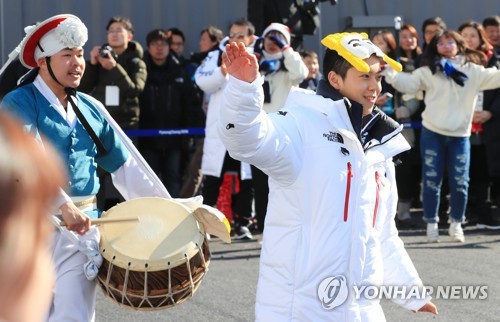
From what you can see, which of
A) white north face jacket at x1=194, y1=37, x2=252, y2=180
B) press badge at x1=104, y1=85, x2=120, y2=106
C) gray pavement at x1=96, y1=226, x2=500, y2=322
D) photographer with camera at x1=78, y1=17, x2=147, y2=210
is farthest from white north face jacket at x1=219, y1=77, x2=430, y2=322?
press badge at x1=104, y1=85, x2=120, y2=106

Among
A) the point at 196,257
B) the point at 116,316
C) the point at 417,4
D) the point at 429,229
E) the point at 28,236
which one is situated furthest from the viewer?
the point at 417,4

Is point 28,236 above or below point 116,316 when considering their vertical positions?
above

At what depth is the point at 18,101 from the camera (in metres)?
5.09

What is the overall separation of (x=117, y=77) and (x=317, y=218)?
7126 mm

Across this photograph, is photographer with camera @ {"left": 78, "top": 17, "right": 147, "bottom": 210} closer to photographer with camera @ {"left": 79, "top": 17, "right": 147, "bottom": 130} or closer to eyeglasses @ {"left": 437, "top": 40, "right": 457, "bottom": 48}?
photographer with camera @ {"left": 79, "top": 17, "right": 147, "bottom": 130}

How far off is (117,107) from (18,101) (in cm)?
610

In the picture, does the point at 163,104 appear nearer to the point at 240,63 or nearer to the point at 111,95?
the point at 111,95

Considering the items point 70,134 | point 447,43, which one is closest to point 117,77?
point 447,43

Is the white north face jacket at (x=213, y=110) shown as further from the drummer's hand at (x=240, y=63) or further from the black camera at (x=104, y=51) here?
the drummer's hand at (x=240, y=63)

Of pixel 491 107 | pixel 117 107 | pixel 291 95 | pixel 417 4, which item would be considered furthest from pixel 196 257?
pixel 417 4

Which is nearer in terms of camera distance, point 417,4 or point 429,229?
→ point 429,229

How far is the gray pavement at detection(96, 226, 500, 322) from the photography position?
724 centimetres

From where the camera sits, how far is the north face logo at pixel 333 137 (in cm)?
424

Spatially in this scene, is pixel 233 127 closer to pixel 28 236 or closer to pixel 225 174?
pixel 28 236
